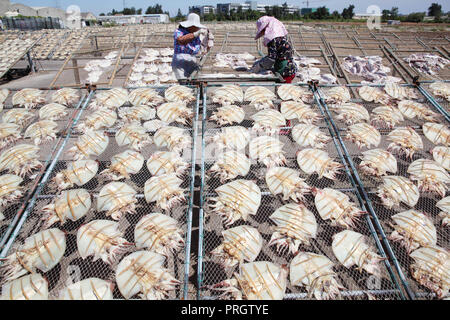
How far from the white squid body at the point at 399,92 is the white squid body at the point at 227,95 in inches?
112

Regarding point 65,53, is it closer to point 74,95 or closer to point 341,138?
point 74,95

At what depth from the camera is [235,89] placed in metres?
4.73

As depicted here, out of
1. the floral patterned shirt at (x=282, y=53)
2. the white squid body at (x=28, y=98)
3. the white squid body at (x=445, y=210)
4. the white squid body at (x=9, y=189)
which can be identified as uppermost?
the floral patterned shirt at (x=282, y=53)

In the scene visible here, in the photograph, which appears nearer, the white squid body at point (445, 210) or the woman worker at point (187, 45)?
the white squid body at point (445, 210)

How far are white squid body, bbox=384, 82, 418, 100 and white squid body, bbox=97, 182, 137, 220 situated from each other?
16.2 ft

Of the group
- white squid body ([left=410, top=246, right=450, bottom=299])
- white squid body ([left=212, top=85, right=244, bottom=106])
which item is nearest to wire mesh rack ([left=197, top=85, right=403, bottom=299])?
white squid body ([left=410, top=246, right=450, bottom=299])

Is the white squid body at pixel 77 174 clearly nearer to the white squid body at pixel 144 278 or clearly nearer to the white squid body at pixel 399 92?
the white squid body at pixel 144 278

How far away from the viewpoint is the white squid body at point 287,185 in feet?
10.5

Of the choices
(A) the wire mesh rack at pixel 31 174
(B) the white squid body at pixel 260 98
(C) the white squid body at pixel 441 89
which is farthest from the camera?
(C) the white squid body at pixel 441 89

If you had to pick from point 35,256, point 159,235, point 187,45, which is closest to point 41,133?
point 35,256

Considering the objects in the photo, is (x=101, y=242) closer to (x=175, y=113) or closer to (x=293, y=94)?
(x=175, y=113)

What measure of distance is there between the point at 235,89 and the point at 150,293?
3608 mm

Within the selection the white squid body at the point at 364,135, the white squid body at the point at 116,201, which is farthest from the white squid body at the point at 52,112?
the white squid body at the point at 364,135

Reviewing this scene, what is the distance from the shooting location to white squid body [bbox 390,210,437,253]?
9.12ft
